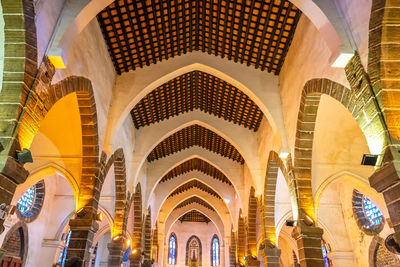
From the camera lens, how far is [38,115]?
5164 millimetres

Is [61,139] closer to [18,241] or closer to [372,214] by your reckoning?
[18,241]

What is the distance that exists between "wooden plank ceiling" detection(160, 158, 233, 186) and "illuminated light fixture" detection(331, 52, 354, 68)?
12.7m

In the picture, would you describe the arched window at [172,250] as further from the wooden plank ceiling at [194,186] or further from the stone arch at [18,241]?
the stone arch at [18,241]

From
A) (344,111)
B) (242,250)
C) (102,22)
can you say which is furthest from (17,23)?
(242,250)

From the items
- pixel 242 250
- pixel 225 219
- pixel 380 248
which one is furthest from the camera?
pixel 225 219

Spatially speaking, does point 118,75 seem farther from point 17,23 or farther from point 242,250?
point 242,250

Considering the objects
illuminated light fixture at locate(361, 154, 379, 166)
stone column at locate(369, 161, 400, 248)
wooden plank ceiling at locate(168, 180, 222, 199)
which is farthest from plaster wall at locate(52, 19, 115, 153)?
wooden plank ceiling at locate(168, 180, 222, 199)

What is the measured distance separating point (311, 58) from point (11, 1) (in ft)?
20.1

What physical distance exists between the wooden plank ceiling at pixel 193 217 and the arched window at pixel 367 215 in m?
14.6

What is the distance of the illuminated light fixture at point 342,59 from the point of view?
5109mm

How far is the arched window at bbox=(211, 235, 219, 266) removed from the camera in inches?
1013

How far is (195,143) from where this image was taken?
16078 millimetres

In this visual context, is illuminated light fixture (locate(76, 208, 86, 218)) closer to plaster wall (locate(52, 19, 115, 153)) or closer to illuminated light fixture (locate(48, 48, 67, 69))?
plaster wall (locate(52, 19, 115, 153))

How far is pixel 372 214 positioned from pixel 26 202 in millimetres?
14905
